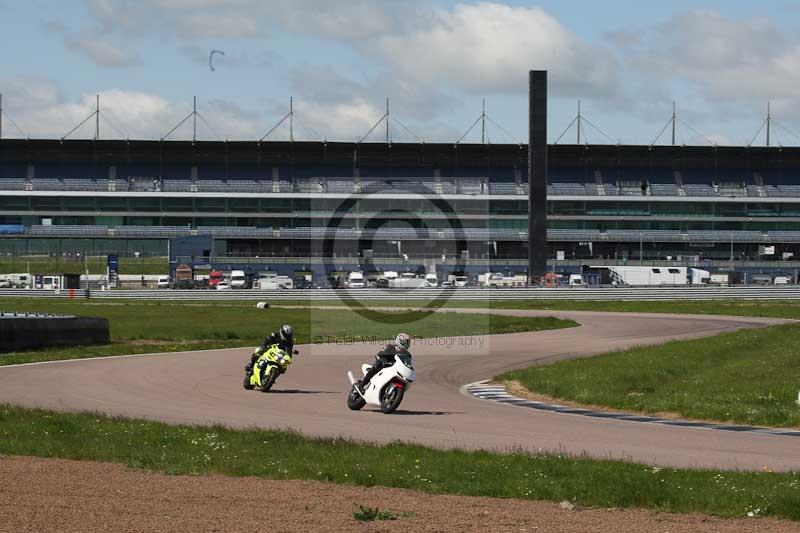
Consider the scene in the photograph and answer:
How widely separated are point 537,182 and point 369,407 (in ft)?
286

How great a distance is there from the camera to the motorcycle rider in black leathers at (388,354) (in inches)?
891

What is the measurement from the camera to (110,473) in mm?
15305

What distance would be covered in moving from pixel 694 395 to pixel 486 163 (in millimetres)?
110211

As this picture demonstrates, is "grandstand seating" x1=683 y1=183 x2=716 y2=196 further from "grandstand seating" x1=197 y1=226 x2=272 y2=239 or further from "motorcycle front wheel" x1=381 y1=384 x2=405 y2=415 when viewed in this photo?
"motorcycle front wheel" x1=381 y1=384 x2=405 y2=415

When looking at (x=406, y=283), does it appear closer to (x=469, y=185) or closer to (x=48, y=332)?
(x=469, y=185)

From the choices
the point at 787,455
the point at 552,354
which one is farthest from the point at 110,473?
the point at 552,354

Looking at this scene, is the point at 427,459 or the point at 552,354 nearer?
the point at 427,459

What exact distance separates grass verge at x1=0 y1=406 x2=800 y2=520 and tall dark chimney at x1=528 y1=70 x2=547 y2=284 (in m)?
92.0

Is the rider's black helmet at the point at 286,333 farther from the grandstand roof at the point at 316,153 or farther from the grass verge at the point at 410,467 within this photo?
the grandstand roof at the point at 316,153

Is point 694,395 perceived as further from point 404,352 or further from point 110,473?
point 110,473

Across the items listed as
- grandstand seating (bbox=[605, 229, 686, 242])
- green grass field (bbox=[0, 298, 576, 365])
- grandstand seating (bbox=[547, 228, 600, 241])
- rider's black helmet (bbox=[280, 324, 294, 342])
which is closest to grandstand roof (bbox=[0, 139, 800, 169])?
grandstand seating (bbox=[547, 228, 600, 241])

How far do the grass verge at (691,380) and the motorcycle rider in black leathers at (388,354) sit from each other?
5065 mm

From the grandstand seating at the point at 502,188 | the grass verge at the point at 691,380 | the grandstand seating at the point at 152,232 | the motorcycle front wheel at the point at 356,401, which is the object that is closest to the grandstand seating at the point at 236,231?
the grandstand seating at the point at 152,232

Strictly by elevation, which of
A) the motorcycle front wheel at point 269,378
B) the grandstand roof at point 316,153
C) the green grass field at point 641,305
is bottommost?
the motorcycle front wheel at point 269,378
